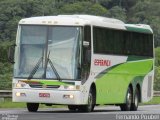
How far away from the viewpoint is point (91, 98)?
94.3ft

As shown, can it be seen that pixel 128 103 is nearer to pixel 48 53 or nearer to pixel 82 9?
pixel 48 53

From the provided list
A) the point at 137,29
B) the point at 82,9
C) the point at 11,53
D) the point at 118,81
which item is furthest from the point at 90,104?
the point at 82,9

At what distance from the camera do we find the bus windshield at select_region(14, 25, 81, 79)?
2764 cm

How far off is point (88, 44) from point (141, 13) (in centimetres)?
13315

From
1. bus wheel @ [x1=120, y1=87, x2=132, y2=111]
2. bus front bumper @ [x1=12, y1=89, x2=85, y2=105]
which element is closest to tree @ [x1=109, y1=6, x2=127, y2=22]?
bus wheel @ [x1=120, y1=87, x2=132, y2=111]

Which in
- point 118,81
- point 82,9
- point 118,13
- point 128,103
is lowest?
point 118,13

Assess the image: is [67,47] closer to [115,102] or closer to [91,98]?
[91,98]

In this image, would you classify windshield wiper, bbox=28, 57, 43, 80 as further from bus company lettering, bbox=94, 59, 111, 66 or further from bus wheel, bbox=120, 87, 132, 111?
bus wheel, bbox=120, 87, 132, 111

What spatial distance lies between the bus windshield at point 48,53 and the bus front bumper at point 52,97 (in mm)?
551

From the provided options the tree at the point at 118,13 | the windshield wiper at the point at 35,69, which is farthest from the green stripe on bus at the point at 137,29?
the tree at the point at 118,13

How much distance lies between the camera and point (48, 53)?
91.0ft

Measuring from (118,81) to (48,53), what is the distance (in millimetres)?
4581

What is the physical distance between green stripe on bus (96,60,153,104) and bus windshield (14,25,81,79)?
2.01 m

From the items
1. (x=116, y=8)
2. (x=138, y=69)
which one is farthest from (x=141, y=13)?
(x=138, y=69)
